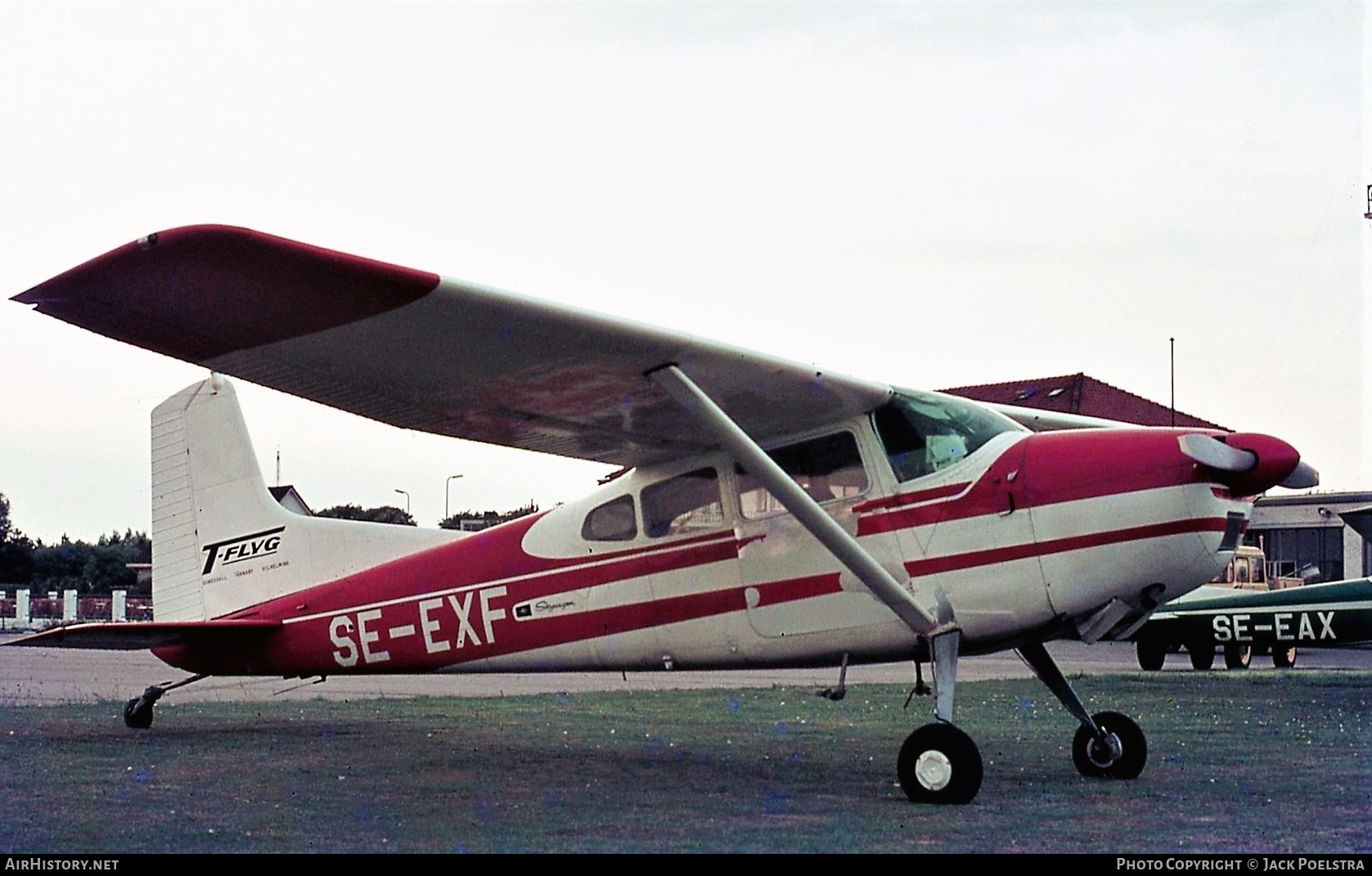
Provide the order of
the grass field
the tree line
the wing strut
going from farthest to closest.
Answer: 1. the tree line
2. the wing strut
3. the grass field

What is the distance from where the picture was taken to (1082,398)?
176 feet

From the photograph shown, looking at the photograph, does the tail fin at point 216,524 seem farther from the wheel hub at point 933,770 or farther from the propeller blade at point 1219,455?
the propeller blade at point 1219,455

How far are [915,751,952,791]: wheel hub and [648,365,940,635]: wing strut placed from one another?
2.36 feet

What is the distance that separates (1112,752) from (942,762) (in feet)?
5.20

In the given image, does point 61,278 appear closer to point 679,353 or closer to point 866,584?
point 679,353

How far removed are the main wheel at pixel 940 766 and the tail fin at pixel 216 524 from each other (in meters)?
4.58

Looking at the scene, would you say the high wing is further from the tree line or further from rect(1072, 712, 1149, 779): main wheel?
the tree line

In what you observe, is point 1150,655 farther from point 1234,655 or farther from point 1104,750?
point 1104,750

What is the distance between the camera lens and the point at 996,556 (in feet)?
24.1

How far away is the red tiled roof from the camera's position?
5350cm

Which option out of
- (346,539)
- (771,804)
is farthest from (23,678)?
(771,804)

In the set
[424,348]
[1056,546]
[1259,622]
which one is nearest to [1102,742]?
[1056,546]

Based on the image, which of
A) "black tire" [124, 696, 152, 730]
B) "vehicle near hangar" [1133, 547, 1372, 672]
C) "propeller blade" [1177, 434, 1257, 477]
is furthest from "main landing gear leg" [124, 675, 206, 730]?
"vehicle near hangar" [1133, 547, 1372, 672]

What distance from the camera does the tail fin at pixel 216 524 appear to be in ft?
34.5
